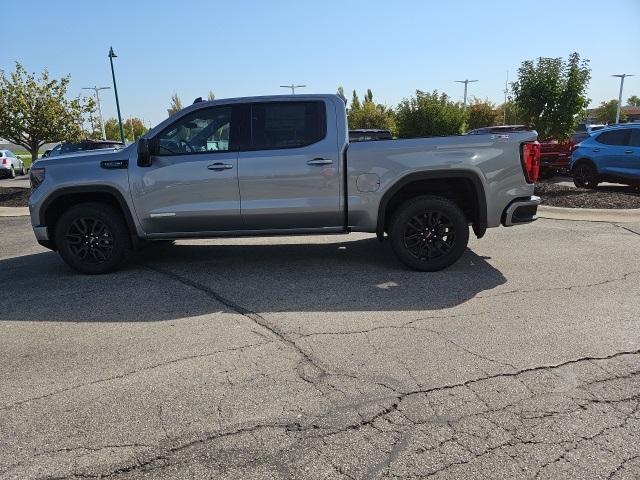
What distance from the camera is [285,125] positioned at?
5.81m

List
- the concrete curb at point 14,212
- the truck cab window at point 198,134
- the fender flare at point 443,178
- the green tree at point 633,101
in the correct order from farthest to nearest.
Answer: the green tree at point 633,101
the concrete curb at point 14,212
the truck cab window at point 198,134
the fender flare at point 443,178

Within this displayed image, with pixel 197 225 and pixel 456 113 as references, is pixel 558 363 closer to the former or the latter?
pixel 197 225

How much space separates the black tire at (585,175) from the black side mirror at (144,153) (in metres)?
11.7

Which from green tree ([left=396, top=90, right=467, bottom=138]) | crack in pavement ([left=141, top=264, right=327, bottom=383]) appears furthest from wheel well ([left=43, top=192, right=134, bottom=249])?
green tree ([left=396, top=90, right=467, bottom=138])

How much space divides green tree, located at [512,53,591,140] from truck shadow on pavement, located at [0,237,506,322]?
9.34 metres

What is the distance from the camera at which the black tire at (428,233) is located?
18.7ft

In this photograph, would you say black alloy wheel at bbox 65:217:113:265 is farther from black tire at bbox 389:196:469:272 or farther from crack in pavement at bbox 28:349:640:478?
crack in pavement at bbox 28:349:640:478

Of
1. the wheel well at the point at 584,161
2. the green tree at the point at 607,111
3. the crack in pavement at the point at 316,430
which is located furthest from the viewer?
the green tree at the point at 607,111

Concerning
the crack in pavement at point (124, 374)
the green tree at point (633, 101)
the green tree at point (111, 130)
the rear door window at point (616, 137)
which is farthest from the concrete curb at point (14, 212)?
the green tree at point (633, 101)

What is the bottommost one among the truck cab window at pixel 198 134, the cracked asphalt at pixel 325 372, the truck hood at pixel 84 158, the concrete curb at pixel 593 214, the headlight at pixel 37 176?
the concrete curb at pixel 593 214

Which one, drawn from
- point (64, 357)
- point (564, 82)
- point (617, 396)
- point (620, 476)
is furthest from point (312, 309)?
point (564, 82)

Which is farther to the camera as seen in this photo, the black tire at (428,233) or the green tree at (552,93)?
the green tree at (552,93)

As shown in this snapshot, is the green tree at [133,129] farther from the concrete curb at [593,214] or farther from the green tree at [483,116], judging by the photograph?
the concrete curb at [593,214]

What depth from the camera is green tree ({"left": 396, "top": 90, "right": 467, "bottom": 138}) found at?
24.2 meters
